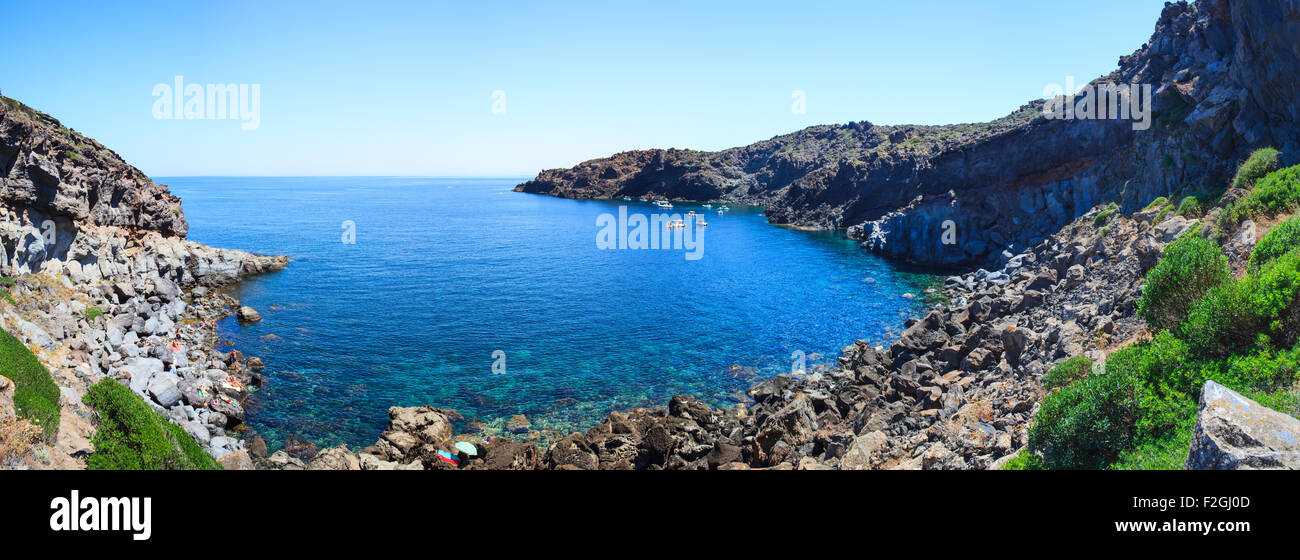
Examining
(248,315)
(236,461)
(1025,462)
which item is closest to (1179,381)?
(1025,462)

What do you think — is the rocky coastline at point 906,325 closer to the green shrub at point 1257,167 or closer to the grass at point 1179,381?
the green shrub at point 1257,167

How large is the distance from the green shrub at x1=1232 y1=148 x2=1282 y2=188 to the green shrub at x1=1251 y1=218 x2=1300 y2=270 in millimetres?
15934

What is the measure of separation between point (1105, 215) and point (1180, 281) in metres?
38.7

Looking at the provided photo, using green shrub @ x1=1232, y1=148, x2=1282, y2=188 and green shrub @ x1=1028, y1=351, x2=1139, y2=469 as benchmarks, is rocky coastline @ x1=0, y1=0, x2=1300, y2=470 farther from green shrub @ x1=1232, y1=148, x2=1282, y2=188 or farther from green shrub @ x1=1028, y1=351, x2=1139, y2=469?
green shrub @ x1=1028, y1=351, x2=1139, y2=469

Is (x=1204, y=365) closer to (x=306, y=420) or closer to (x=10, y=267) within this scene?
(x=306, y=420)

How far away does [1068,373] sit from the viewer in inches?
827

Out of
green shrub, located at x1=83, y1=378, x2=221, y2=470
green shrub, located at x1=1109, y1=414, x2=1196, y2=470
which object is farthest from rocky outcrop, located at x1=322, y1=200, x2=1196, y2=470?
green shrub, located at x1=83, y1=378, x2=221, y2=470

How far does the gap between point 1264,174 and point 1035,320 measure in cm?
1241

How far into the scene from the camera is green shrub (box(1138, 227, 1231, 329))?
20.0 metres

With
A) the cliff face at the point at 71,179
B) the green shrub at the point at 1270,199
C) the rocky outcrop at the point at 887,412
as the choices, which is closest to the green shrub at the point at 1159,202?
the rocky outcrop at the point at 887,412

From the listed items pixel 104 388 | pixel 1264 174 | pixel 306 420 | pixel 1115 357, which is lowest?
pixel 306 420

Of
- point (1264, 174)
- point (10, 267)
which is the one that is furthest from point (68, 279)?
point (1264, 174)

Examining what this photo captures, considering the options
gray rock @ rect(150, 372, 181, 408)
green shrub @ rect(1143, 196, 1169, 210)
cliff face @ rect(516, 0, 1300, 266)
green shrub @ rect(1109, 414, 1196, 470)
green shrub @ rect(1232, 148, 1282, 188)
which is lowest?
gray rock @ rect(150, 372, 181, 408)
